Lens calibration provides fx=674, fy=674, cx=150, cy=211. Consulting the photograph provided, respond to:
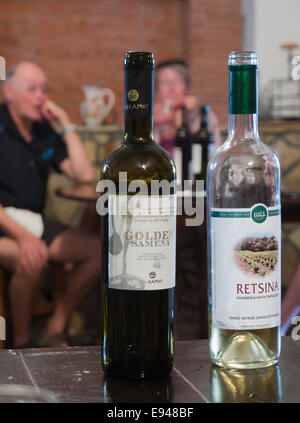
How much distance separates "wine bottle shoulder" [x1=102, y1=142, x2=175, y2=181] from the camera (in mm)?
656

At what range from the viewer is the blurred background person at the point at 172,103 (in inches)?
120

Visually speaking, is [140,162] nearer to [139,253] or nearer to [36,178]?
[139,253]

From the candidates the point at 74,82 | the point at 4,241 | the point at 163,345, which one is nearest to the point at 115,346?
the point at 163,345

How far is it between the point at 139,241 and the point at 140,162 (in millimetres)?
84

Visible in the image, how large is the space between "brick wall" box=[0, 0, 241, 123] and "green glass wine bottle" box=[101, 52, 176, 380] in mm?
3951

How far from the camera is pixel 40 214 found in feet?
9.64

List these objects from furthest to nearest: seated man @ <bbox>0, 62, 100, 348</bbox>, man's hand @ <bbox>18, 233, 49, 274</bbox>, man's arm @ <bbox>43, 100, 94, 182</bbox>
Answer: man's arm @ <bbox>43, 100, 94, 182</bbox>
seated man @ <bbox>0, 62, 100, 348</bbox>
man's hand @ <bbox>18, 233, 49, 274</bbox>

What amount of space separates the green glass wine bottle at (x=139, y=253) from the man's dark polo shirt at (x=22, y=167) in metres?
2.27

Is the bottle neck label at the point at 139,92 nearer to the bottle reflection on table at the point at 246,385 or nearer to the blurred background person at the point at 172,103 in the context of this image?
the bottle reflection on table at the point at 246,385

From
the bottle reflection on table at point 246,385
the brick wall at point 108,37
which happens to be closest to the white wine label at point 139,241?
the bottle reflection on table at point 246,385

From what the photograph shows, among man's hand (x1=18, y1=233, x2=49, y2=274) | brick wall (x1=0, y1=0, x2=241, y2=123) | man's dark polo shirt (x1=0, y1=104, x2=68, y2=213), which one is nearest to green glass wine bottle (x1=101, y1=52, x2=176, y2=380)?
man's hand (x1=18, y1=233, x2=49, y2=274)

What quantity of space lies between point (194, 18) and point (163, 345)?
164 inches

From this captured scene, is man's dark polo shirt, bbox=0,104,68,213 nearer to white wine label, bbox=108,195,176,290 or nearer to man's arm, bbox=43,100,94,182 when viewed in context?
man's arm, bbox=43,100,94,182

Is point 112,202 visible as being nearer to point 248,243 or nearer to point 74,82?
point 248,243
